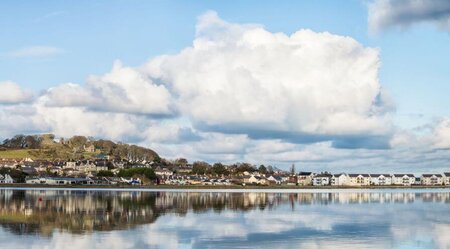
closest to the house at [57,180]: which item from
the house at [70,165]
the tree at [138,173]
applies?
the tree at [138,173]

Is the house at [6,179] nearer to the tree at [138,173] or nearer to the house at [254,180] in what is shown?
the tree at [138,173]

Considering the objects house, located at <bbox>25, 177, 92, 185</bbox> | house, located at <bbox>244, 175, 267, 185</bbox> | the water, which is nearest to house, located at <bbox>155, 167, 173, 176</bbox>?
house, located at <bbox>244, 175, 267, 185</bbox>

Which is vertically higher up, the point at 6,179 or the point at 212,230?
the point at 6,179

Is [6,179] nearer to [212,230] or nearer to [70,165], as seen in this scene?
[70,165]

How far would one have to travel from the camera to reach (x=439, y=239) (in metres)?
27.1

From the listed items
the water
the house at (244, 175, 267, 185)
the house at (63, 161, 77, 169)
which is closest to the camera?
the water

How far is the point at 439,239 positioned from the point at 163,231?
12597 mm

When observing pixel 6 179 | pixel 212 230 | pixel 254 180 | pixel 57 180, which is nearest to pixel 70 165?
pixel 57 180

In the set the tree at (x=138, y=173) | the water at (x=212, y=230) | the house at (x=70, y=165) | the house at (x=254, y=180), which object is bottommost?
the house at (x=254, y=180)

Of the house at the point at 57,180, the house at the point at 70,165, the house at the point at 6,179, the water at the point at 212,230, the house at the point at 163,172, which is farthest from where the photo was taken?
the house at the point at 70,165

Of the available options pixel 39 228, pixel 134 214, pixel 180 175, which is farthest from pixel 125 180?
pixel 39 228

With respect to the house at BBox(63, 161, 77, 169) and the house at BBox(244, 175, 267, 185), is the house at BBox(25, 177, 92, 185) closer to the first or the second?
the house at BBox(63, 161, 77, 169)

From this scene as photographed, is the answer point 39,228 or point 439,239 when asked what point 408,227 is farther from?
point 39,228

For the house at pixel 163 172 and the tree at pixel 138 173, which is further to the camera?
the house at pixel 163 172
